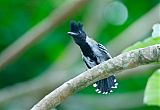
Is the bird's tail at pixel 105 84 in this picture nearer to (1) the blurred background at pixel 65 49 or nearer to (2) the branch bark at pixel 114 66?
(2) the branch bark at pixel 114 66

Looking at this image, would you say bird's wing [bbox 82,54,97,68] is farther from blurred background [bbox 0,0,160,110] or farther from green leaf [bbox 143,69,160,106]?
blurred background [bbox 0,0,160,110]

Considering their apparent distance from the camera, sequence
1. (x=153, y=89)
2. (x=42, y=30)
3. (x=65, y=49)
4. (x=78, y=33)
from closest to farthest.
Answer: (x=78, y=33)
(x=153, y=89)
(x=42, y=30)
(x=65, y=49)

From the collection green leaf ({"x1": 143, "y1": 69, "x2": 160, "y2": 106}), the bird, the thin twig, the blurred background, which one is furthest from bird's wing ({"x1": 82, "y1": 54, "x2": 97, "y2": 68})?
the blurred background

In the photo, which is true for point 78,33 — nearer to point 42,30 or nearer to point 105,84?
point 105,84

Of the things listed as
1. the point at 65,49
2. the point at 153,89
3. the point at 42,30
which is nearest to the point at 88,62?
the point at 153,89

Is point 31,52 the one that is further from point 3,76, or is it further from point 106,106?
point 106,106

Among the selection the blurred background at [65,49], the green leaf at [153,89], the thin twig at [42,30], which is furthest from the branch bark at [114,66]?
the blurred background at [65,49]
